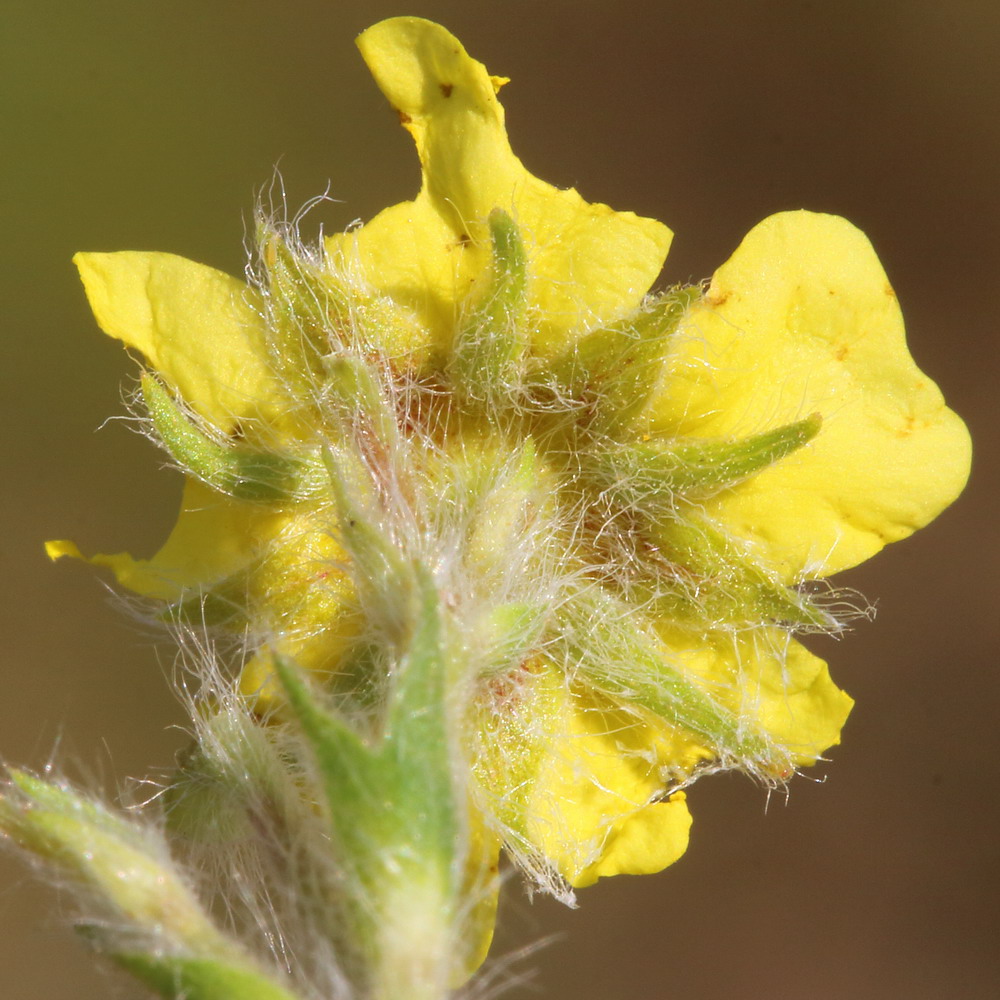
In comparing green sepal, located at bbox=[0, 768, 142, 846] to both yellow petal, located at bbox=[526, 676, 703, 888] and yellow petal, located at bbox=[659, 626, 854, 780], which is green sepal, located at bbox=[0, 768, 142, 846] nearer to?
yellow petal, located at bbox=[526, 676, 703, 888]

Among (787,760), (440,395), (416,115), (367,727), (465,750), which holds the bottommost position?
(787,760)

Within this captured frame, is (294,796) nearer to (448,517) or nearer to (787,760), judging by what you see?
(448,517)

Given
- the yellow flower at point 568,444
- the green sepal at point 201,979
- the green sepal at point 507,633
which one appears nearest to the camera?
the green sepal at point 201,979

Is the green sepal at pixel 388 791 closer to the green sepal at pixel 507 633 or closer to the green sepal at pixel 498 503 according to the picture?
the green sepal at pixel 507 633

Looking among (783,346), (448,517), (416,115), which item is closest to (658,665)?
(448,517)

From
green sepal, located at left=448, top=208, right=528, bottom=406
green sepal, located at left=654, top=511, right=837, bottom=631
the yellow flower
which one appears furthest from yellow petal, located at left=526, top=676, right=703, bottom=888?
green sepal, located at left=448, top=208, right=528, bottom=406

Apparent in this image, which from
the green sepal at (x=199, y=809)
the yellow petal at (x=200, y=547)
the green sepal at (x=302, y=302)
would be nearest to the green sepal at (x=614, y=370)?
the green sepal at (x=302, y=302)

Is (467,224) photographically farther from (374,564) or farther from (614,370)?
(374,564)
